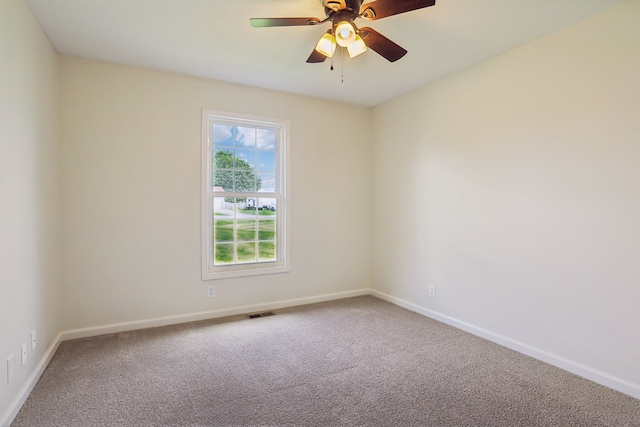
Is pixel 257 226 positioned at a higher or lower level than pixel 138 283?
higher

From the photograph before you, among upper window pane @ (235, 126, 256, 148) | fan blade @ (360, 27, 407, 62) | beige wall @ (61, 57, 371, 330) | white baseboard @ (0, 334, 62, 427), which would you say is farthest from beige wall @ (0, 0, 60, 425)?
fan blade @ (360, 27, 407, 62)

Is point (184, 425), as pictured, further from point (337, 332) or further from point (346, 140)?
point (346, 140)

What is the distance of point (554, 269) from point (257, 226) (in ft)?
9.53

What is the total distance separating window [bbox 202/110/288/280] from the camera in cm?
357

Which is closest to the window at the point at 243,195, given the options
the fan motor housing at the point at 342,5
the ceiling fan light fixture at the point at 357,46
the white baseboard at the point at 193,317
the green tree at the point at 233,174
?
the green tree at the point at 233,174

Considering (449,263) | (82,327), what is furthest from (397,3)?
(82,327)

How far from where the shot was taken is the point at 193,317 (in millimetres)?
3447

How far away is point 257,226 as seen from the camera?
3916 mm

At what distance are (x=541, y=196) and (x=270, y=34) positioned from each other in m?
2.48

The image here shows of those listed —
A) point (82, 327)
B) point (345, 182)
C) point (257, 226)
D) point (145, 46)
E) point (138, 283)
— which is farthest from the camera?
point (345, 182)

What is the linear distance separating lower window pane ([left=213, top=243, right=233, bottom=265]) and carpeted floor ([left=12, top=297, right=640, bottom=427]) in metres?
0.75

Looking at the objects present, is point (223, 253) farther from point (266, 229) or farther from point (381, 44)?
point (381, 44)

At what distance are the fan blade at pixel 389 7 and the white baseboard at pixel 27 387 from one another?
2973 mm

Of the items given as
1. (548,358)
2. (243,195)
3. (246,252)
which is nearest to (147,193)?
(243,195)
